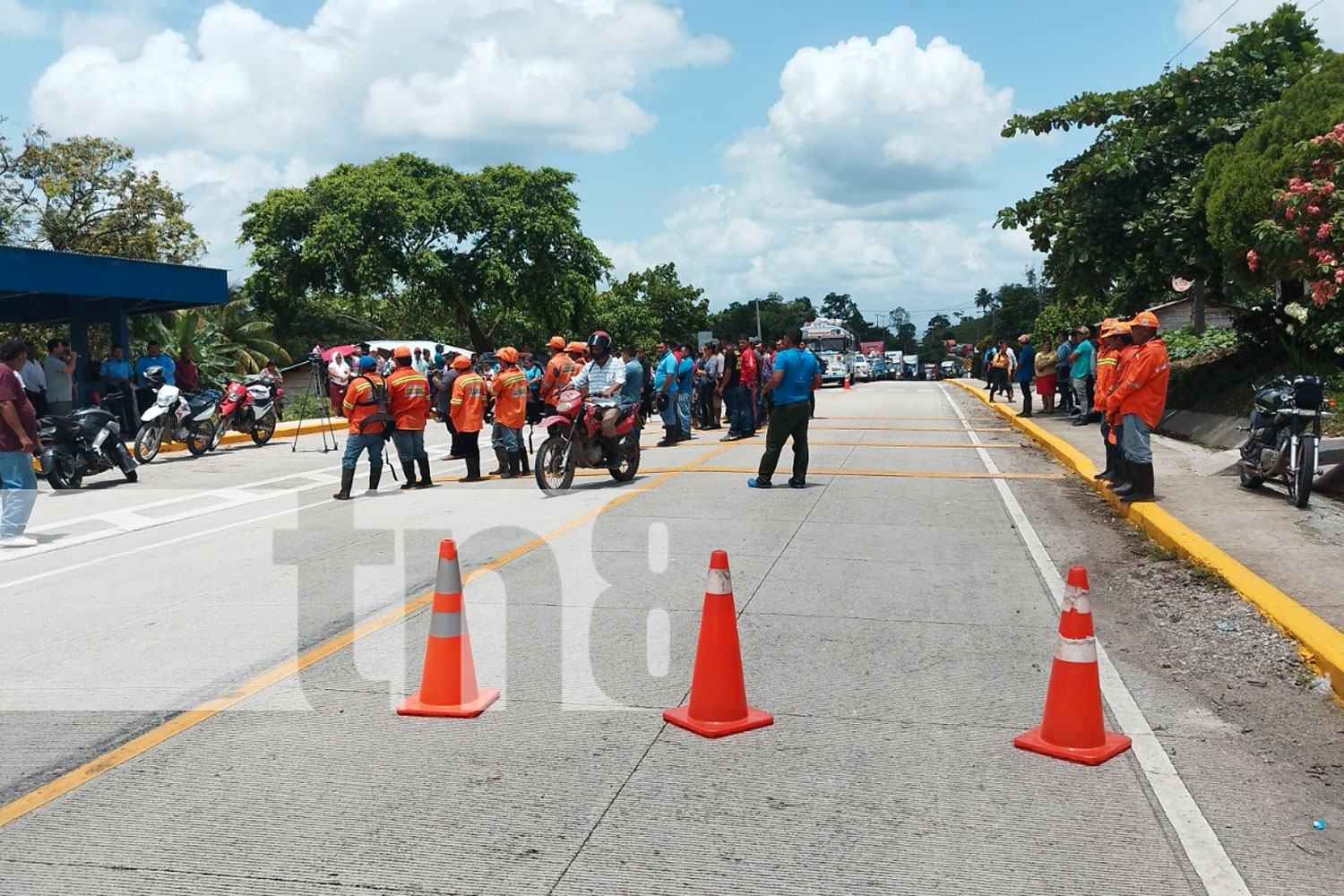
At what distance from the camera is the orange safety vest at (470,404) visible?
14.7 meters

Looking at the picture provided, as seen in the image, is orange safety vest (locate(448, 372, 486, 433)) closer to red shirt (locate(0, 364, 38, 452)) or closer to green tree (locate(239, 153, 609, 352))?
red shirt (locate(0, 364, 38, 452))

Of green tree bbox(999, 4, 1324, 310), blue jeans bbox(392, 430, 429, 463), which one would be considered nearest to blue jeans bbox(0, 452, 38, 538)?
blue jeans bbox(392, 430, 429, 463)

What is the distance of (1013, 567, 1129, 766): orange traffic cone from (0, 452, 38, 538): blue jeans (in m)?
9.32

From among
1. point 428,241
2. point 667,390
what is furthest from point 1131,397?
point 428,241

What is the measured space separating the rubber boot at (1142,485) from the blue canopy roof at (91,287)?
54.8ft

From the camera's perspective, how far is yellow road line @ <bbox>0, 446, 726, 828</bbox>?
451cm

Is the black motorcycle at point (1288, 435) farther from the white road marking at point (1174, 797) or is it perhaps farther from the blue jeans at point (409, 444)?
the blue jeans at point (409, 444)

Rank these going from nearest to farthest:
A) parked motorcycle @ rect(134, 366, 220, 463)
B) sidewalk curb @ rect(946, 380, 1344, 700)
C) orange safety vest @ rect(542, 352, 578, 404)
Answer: sidewalk curb @ rect(946, 380, 1344, 700) < orange safety vest @ rect(542, 352, 578, 404) < parked motorcycle @ rect(134, 366, 220, 463)

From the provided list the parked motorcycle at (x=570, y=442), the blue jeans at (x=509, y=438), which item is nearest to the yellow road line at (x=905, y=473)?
the blue jeans at (x=509, y=438)

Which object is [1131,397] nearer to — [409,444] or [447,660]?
[447,660]

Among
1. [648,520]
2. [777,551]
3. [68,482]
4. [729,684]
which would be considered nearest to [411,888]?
[729,684]

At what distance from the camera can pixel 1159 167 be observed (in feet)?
69.9

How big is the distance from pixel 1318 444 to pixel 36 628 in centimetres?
1048

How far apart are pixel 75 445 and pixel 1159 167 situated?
59.7ft
